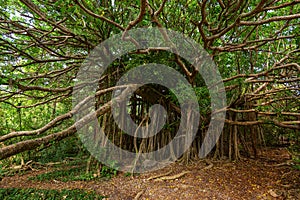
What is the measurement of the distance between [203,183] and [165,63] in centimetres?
253

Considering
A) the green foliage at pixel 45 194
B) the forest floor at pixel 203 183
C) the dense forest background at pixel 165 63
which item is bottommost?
the green foliage at pixel 45 194

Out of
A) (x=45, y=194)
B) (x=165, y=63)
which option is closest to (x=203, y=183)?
(x=165, y=63)

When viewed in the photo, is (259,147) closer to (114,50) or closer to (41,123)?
(114,50)

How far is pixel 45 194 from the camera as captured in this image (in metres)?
3.66

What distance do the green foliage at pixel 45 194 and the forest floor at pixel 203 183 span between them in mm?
197

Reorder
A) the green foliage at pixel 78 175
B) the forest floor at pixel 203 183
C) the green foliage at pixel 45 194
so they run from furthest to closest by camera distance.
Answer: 1. the green foliage at pixel 78 175
2. the green foliage at pixel 45 194
3. the forest floor at pixel 203 183

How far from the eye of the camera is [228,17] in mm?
3016

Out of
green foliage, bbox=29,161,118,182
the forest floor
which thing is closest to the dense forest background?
the forest floor

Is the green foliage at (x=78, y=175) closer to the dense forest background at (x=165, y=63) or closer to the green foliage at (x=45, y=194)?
the green foliage at (x=45, y=194)

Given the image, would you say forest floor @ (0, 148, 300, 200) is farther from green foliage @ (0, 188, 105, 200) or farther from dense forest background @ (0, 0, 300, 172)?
dense forest background @ (0, 0, 300, 172)

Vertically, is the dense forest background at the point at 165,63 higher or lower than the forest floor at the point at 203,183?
higher

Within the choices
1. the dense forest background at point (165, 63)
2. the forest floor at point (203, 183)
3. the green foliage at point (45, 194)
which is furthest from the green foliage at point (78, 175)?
the dense forest background at point (165, 63)

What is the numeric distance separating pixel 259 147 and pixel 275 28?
3483 millimetres

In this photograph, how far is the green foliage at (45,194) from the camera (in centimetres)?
347
